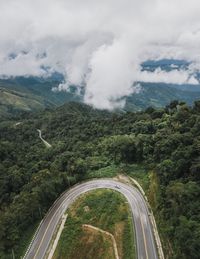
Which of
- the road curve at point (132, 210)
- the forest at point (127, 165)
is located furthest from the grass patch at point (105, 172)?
the road curve at point (132, 210)

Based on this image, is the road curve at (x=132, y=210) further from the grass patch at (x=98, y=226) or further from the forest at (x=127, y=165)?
the forest at (x=127, y=165)

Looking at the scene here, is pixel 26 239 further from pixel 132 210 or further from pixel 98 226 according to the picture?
pixel 132 210

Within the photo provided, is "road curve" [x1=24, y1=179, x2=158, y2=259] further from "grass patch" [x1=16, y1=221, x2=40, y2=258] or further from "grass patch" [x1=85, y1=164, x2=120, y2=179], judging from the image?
"grass patch" [x1=85, y1=164, x2=120, y2=179]

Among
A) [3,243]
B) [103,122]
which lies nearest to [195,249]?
[3,243]

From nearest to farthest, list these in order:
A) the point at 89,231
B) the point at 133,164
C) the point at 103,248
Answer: the point at 103,248, the point at 89,231, the point at 133,164

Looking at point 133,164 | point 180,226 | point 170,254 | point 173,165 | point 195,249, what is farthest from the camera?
point 133,164

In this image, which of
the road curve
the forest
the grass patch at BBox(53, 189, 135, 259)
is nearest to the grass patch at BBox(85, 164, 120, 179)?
the forest

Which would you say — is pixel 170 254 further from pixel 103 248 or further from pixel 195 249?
pixel 103 248
